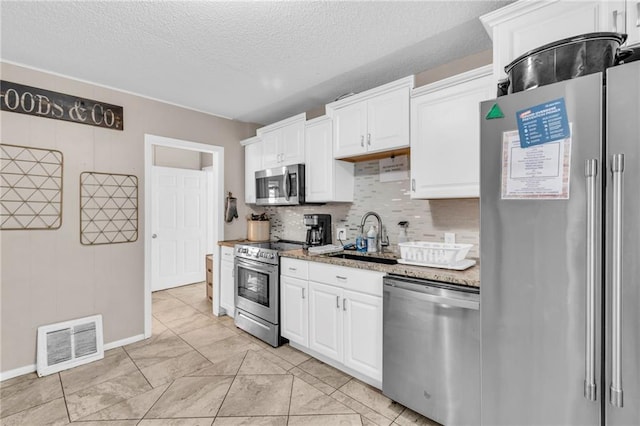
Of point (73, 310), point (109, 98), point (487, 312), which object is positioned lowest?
point (73, 310)

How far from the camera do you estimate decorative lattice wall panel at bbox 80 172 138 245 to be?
284cm

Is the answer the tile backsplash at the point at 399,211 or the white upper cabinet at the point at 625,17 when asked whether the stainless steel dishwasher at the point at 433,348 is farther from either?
the white upper cabinet at the point at 625,17

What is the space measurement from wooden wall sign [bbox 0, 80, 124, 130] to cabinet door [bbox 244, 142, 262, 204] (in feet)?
4.72

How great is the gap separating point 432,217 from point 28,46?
10.9ft

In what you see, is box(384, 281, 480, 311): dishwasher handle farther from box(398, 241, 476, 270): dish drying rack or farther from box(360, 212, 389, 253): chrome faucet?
box(360, 212, 389, 253): chrome faucet

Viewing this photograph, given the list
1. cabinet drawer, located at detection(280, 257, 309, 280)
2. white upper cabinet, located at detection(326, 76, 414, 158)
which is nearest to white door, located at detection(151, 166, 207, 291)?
cabinet drawer, located at detection(280, 257, 309, 280)

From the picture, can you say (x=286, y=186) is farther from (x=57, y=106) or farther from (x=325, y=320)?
(x=57, y=106)

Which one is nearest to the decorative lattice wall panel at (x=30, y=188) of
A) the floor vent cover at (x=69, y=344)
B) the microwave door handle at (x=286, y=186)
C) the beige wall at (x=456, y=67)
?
the floor vent cover at (x=69, y=344)

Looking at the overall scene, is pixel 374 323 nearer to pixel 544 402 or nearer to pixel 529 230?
pixel 544 402

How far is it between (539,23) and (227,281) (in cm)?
365

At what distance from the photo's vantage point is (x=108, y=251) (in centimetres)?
298

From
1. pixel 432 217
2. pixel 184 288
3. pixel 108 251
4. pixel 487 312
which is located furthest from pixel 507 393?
pixel 184 288

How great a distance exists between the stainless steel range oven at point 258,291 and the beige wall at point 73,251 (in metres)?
1.01

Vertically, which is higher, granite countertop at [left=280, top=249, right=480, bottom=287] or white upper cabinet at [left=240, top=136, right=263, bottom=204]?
white upper cabinet at [left=240, top=136, right=263, bottom=204]
